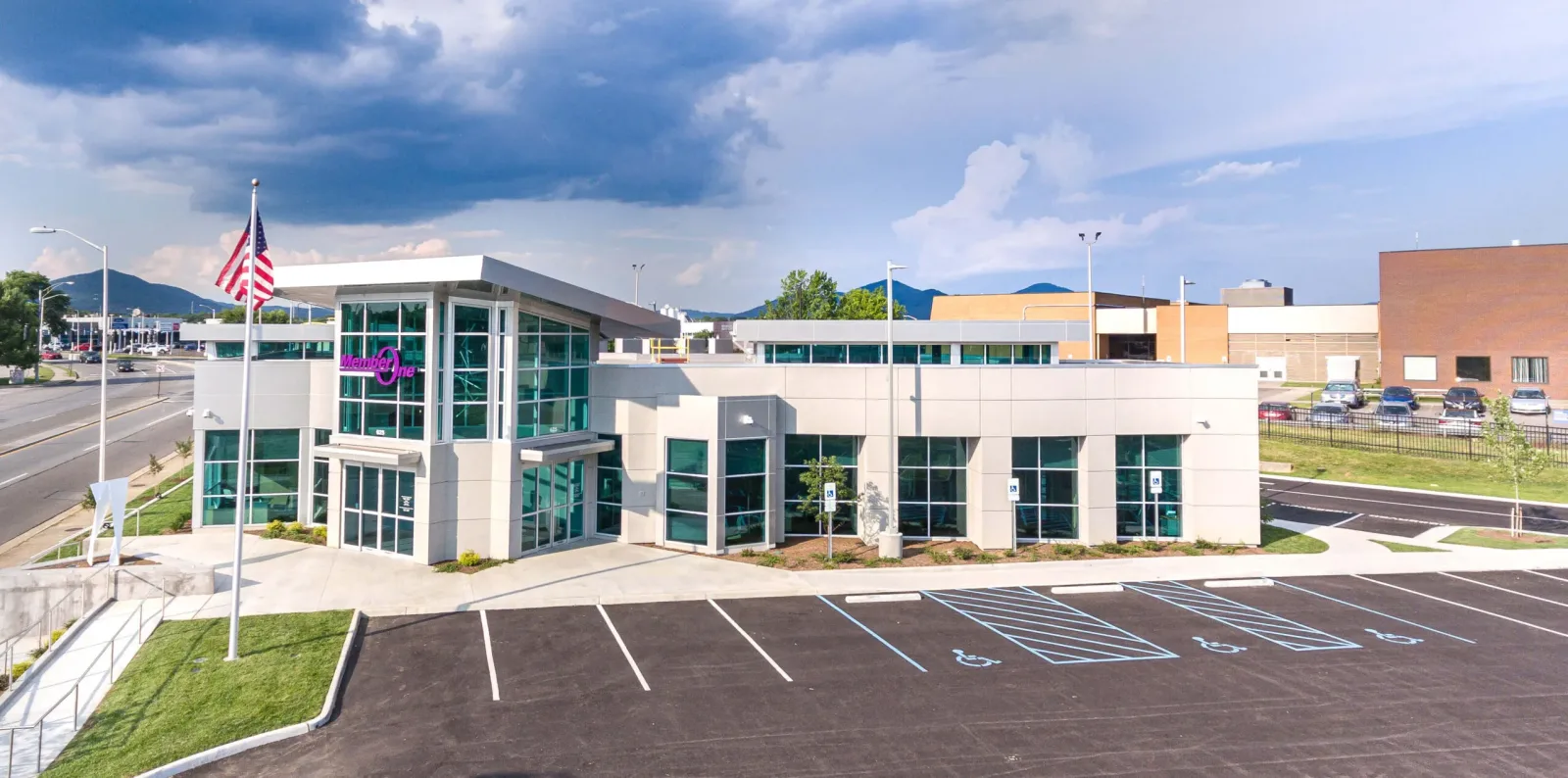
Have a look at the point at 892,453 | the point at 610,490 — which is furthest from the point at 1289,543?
the point at 610,490

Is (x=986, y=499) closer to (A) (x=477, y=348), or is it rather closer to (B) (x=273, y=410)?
(A) (x=477, y=348)

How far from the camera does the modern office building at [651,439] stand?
22.0 meters

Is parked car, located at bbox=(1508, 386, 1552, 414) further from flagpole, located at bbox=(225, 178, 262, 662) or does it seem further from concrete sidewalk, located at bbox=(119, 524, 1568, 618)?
flagpole, located at bbox=(225, 178, 262, 662)

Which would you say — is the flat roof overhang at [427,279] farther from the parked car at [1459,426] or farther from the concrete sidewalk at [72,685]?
the parked car at [1459,426]

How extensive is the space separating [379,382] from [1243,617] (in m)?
23.0

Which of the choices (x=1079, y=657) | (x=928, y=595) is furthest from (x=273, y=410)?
(x=1079, y=657)

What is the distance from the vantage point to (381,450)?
2155 cm

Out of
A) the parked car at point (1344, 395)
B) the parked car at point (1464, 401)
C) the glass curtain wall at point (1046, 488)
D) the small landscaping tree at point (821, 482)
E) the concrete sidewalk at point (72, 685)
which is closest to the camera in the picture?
the concrete sidewalk at point (72, 685)

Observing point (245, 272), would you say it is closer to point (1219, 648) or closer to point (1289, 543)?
point (1219, 648)

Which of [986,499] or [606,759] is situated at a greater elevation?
[986,499]

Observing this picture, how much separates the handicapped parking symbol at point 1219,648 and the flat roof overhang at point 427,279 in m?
17.9

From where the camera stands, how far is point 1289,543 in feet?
81.4

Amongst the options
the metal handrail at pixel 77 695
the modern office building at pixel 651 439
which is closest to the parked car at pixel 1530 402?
the modern office building at pixel 651 439

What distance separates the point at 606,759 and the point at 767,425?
13.3 meters
